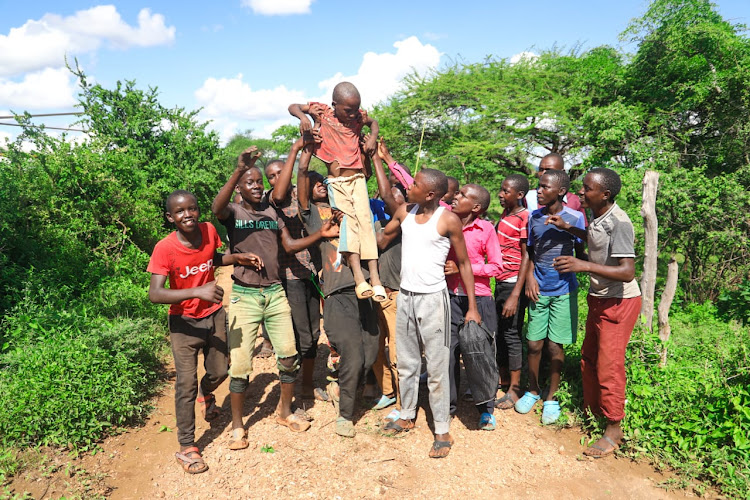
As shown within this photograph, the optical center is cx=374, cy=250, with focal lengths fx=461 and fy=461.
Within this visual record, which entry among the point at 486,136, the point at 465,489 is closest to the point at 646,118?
the point at 486,136

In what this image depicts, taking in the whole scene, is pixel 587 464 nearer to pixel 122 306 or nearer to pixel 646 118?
pixel 122 306

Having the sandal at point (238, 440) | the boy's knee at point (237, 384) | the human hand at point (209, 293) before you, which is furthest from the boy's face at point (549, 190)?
the sandal at point (238, 440)

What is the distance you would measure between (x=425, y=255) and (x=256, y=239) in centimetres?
144

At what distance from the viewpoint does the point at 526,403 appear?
14.2ft

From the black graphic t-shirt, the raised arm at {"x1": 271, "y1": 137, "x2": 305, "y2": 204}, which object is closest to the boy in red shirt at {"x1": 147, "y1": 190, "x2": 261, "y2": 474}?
the black graphic t-shirt

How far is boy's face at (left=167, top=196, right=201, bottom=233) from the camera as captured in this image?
343 cm

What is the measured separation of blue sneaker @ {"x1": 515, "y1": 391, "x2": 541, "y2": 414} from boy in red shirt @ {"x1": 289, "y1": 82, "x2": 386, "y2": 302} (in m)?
1.87

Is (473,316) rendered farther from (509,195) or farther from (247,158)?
(247,158)

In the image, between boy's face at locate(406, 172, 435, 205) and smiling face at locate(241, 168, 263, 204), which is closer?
boy's face at locate(406, 172, 435, 205)

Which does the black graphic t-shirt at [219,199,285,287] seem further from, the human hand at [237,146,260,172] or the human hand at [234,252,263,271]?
the human hand at [237,146,260,172]

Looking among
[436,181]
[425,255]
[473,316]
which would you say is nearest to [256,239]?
[425,255]

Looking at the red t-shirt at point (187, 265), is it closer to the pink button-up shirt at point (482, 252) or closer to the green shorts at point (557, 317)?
the pink button-up shirt at point (482, 252)

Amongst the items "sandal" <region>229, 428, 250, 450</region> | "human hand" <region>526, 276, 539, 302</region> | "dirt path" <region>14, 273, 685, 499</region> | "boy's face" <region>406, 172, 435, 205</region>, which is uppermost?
"boy's face" <region>406, 172, 435, 205</region>

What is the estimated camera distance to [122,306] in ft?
20.5
